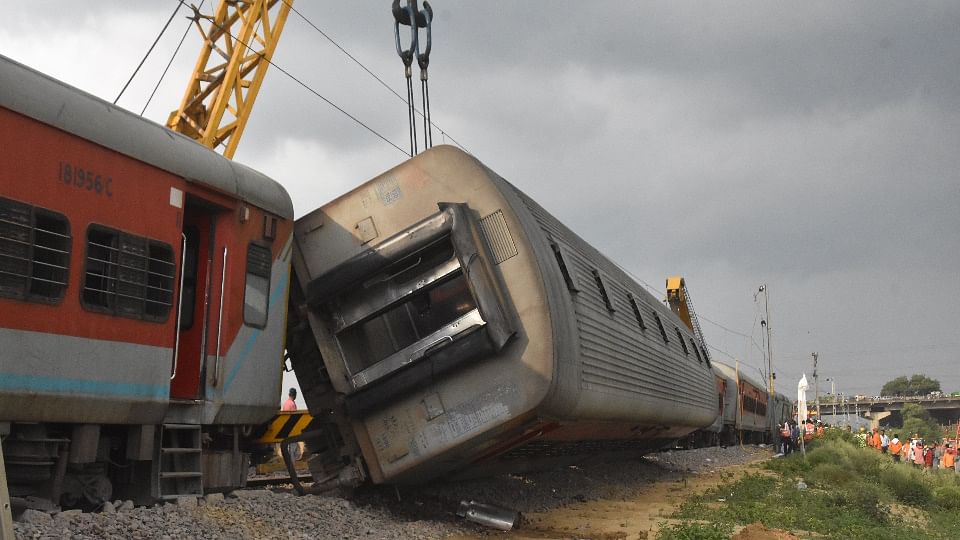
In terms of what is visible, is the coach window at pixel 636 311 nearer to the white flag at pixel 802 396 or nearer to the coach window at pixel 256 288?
the coach window at pixel 256 288

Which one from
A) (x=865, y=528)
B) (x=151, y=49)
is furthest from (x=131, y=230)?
(x=151, y=49)

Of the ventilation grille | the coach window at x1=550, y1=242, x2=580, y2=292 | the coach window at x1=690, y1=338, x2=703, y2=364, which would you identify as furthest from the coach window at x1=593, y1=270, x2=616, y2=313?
the coach window at x1=690, y1=338, x2=703, y2=364

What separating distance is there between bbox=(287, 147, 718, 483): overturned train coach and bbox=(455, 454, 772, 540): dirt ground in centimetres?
96

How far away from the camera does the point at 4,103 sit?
568 centimetres

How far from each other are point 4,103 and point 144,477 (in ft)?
9.99

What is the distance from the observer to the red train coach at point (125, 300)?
228 inches

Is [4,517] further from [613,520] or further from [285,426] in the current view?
[613,520]

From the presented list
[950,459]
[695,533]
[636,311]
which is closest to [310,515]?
[695,533]

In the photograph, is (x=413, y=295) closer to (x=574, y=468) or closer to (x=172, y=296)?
(x=172, y=296)

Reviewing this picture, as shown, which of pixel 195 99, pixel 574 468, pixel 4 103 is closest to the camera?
pixel 4 103

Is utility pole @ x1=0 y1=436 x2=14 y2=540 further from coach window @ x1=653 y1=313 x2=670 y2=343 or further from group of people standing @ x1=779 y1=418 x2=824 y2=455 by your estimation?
group of people standing @ x1=779 y1=418 x2=824 y2=455

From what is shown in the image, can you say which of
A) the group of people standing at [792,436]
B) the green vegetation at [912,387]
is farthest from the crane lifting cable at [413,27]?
the green vegetation at [912,387]

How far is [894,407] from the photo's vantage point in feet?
404

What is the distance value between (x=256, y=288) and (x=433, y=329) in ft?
5.46
